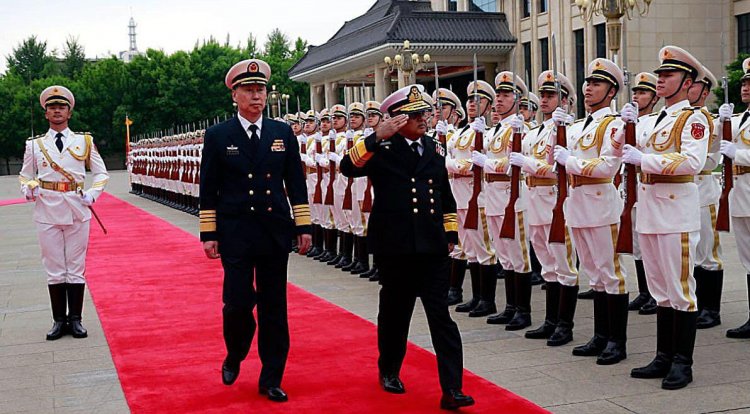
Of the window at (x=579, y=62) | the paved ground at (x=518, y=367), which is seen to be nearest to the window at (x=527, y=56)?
the window at (x=579, y=62)

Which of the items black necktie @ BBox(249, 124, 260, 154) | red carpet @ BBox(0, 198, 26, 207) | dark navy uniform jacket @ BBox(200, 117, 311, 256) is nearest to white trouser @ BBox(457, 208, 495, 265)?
dark navy uniform jacket @ BBox(200, 117, 311, 256)

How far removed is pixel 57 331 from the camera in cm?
735

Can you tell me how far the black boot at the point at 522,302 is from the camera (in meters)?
7.15

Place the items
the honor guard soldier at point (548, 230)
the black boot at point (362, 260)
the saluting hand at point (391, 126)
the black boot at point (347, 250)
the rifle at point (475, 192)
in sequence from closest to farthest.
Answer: the saluting hand at point (391, 126)
the honor guard soldier at point (548, 230)
the rifle at point (475, 192)
the black boot at point (362, 260)
the black boot at point (347, 250)

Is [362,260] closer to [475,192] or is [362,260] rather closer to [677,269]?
[475,192]

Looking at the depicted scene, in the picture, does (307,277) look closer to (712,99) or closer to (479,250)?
(479,250)

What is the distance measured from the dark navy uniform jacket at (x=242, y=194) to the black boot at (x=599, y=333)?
214cm

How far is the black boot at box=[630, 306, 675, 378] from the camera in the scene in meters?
5.57

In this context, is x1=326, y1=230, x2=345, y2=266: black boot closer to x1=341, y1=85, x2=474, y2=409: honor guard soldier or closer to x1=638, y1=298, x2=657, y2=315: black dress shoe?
x1=638, y1=298, x2=657, y2=315: black dress shoe

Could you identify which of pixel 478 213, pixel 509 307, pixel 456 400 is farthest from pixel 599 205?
pixel 456 400

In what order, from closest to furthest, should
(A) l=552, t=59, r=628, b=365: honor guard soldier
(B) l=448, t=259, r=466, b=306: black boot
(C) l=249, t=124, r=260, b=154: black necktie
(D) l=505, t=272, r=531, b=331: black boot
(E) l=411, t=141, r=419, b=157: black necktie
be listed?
(E) l=411, t=141, r=419, b=157: black necktie, (C) l=249, t=124, r=260, b=154: black necktie, (A) l=552, t=59, r=628, b=365: honor guard soldier, (D) l=505, t=272, r=531, b=331: black boot, (B) l=448, t=259, r=466, b=306: black boot

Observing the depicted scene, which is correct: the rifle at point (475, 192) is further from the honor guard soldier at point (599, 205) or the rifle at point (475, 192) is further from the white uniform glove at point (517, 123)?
the honor guard soldier at point (599, 205)

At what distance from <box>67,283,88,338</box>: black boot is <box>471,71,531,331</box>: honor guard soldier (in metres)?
3.21

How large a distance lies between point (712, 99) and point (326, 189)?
691 inches
